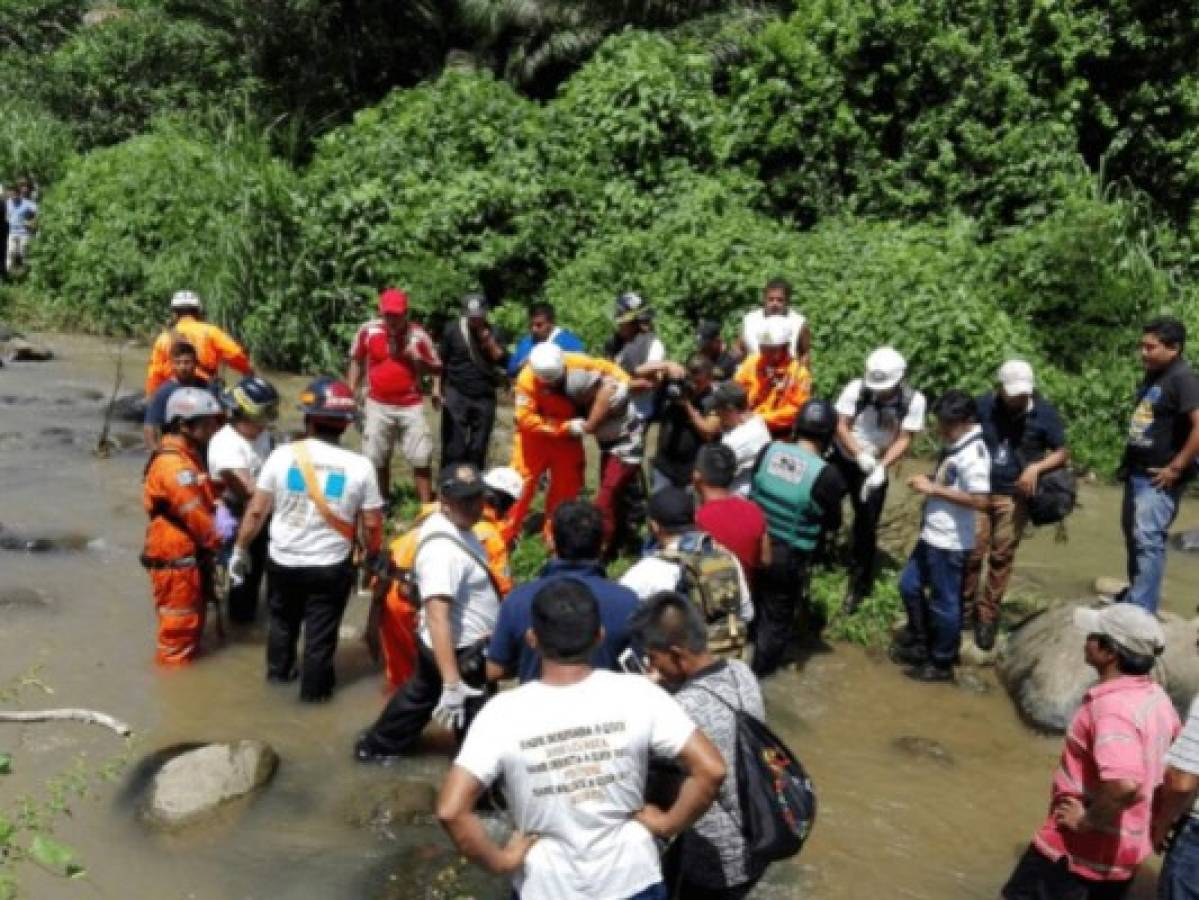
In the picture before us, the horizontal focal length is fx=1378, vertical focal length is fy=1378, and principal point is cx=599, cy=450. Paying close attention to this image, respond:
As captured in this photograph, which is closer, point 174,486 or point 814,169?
point 174,486

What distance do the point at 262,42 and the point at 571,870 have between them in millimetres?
21432

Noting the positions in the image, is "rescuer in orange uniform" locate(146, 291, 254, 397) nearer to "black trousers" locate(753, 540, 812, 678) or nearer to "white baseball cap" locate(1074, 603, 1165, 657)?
"black trousers" locate(753, 540, 812, 678)

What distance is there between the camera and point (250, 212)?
14.6 metres

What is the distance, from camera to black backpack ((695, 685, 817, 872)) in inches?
165

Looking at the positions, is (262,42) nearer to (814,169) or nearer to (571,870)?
(814,169)

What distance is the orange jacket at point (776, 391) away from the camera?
28.8 feet

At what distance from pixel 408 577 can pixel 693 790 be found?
2.94m

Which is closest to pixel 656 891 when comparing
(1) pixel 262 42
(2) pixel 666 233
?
(2) pixel 666 233

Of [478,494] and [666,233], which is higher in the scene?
[666,233]

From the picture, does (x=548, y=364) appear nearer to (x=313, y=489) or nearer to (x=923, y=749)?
(x=313, y=489)

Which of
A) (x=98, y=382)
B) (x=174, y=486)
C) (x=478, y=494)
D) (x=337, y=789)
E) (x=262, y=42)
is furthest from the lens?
(x=262, y=42)

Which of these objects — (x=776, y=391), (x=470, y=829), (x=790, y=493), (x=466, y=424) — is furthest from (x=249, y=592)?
(x=470, y=829)

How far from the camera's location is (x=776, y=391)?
28.9 feet

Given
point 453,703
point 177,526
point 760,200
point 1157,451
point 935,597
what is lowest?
point 453,703
